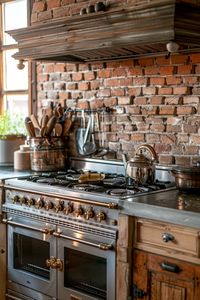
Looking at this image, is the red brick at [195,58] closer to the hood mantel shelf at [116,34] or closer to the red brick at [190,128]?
the hood mantel shelf at [116,34]

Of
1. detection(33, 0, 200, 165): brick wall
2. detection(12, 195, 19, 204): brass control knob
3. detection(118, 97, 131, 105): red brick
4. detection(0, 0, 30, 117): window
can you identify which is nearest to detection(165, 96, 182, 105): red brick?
detection(33, 0, 200, 165): brick wall

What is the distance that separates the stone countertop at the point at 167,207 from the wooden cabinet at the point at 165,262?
4 centimetres

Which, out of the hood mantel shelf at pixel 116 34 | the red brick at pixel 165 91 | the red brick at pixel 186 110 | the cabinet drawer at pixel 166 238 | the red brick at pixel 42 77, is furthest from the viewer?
the red brick at pixel 42 77

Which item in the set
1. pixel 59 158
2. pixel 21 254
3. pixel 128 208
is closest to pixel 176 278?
pixel 128 208

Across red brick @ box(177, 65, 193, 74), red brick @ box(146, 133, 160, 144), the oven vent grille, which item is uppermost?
red brick @ box(177, 65, 193, 74)

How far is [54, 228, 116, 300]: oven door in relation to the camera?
8.56 ft

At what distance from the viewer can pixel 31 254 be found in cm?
317

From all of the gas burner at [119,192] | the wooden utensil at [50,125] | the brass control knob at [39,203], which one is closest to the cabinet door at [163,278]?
the gas burner at [119,192]

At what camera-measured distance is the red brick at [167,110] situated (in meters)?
3.14

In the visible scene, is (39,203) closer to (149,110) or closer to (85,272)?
(85,272)

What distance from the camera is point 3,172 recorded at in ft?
11.7

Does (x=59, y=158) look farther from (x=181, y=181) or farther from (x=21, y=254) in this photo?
(x=181, y=181)

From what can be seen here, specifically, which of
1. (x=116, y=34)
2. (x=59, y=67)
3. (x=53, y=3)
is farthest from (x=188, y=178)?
(x=53, y=3)

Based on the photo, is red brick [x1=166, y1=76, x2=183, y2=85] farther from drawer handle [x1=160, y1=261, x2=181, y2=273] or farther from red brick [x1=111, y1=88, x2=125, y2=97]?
drawer handle [x1=160, y1=261, x2=181, y2=273]
